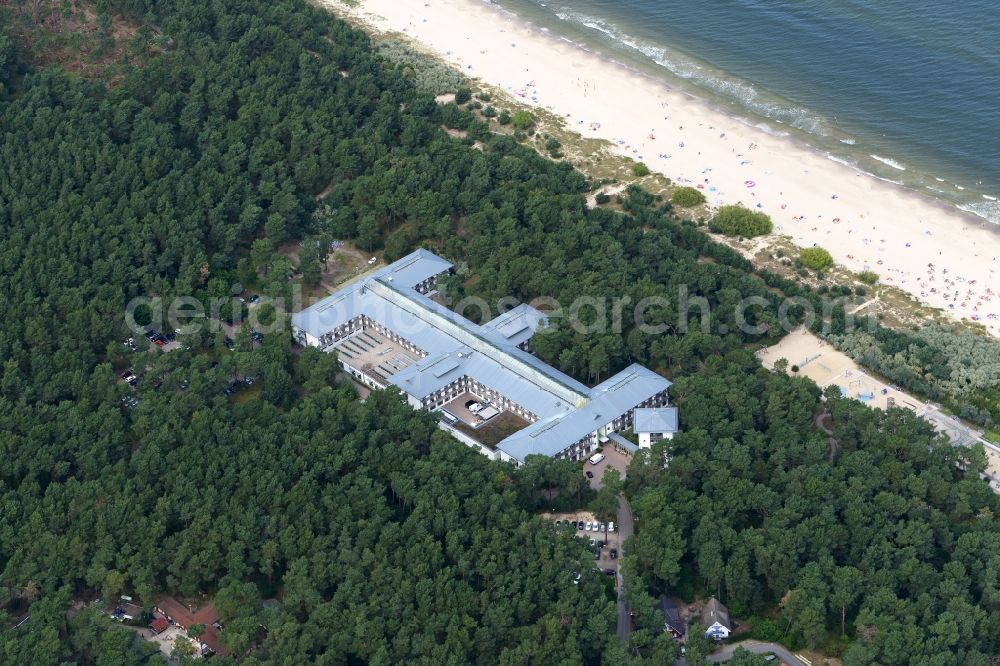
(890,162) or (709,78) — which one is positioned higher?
(890,162)

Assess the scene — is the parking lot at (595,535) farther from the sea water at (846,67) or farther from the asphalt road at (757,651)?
the sea water at (846,67)

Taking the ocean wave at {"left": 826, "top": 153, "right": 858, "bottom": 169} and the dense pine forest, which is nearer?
the dense pine forest

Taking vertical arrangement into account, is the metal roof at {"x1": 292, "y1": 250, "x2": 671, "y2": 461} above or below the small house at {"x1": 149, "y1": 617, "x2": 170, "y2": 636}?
above

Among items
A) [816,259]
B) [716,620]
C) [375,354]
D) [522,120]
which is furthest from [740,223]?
[716,620]

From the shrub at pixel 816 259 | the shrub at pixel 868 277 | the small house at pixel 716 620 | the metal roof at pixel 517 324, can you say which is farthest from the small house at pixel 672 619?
the shrub at pixel 816 259

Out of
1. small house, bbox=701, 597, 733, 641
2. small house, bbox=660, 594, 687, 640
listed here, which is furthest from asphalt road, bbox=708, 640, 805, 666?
small house, bbox=660, 594, 687, 640

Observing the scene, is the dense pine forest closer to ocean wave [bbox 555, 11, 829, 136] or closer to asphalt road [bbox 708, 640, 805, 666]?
asphalt road [bbox 708, 640, 805, 666]

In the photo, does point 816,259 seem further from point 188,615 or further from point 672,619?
point 188,615
